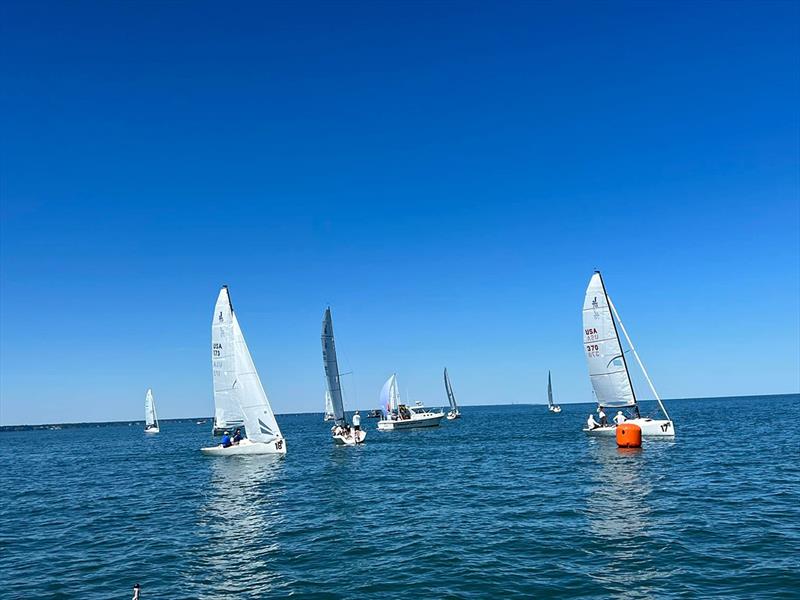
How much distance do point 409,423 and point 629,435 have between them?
182ft

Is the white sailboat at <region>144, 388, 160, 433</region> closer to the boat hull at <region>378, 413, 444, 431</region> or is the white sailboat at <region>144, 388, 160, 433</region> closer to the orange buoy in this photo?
the boat hull at <region>378, 413, 444, 431</region>

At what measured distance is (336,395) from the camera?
63156mm

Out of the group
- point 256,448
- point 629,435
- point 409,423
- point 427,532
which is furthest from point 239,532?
point 409,423

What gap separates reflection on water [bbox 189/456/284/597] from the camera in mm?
17188

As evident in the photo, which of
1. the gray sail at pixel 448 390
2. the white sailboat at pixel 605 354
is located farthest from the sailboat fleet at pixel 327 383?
the gray sail at pixel 448 390

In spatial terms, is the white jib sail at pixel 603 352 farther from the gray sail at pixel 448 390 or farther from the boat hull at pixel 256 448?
the gray sail at pixel 448 390

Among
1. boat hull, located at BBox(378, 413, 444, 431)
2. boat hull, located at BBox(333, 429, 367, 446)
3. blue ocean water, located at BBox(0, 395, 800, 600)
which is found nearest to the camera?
blue ocean water, located at BBox(0, 395, 800, 600)

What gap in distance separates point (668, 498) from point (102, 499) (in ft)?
104

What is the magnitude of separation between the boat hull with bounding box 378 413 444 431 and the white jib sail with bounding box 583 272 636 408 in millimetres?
42738

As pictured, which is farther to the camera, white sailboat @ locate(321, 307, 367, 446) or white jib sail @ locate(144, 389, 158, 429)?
white jib sail @ locate(144, 389, 158, 429)

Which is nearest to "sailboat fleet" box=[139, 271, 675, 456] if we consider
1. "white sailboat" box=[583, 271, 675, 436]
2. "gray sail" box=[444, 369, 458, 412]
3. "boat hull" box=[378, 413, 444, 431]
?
"white sailboat" box=[583, 271, 675, 436]

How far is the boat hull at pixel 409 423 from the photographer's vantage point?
95.3 meters

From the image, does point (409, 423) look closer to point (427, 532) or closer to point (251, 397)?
point (251, 397)

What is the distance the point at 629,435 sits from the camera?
4694 cm
